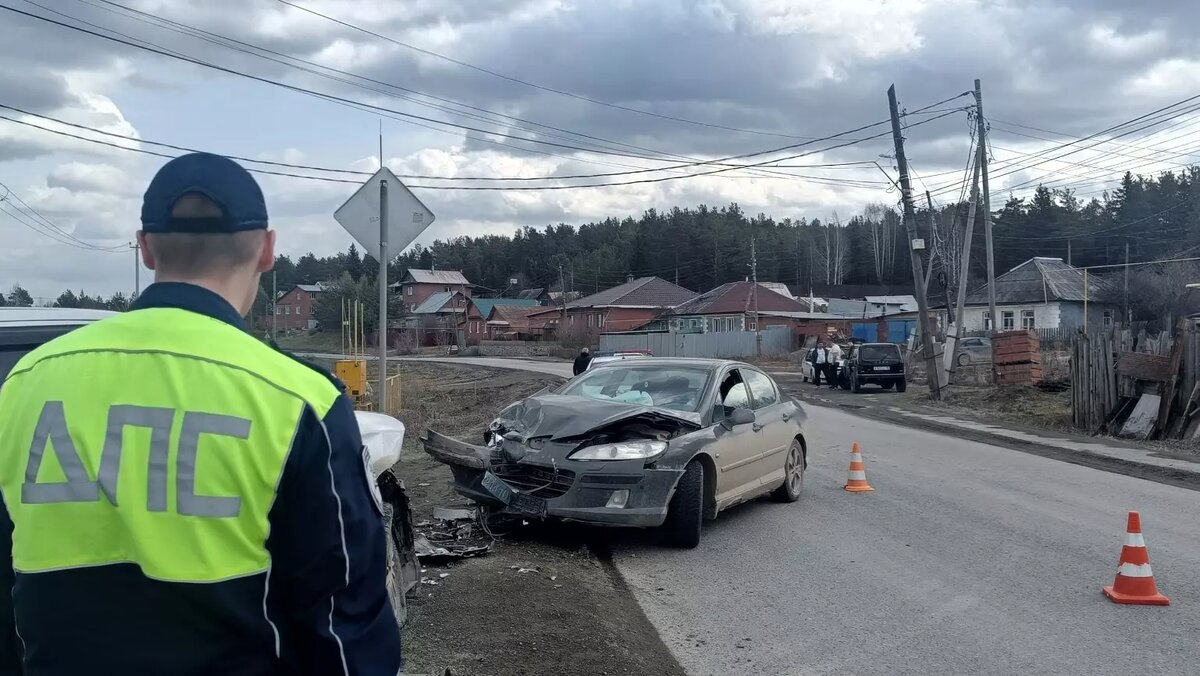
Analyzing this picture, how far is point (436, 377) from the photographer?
45.1 m

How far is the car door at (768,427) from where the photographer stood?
953 centimetres

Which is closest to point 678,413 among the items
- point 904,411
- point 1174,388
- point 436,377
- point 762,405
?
point 762,405

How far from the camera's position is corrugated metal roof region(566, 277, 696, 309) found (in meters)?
88.6

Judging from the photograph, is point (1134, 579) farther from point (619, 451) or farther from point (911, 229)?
point (911, 229)

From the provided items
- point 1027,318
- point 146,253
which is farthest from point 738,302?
point 146,253

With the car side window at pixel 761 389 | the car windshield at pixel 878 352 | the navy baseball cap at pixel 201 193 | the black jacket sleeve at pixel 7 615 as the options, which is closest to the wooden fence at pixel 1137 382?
the car side window at pixel 761 389

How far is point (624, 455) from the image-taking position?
305 inches

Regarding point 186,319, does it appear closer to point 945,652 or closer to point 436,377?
point 945,652

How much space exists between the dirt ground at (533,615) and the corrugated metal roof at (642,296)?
79522 mm

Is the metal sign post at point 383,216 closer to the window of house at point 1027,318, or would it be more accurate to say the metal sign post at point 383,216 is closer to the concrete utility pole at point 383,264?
the concrete utility pole at point 383,264

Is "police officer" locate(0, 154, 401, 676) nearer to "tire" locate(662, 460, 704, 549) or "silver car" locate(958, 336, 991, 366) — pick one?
"tire" locate(662, 460, 704, 549)

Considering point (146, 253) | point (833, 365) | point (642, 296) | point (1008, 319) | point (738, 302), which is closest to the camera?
point (146, 253)

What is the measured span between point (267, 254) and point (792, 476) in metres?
8.98

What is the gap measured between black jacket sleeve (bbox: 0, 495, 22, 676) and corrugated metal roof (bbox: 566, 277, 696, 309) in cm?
8545
